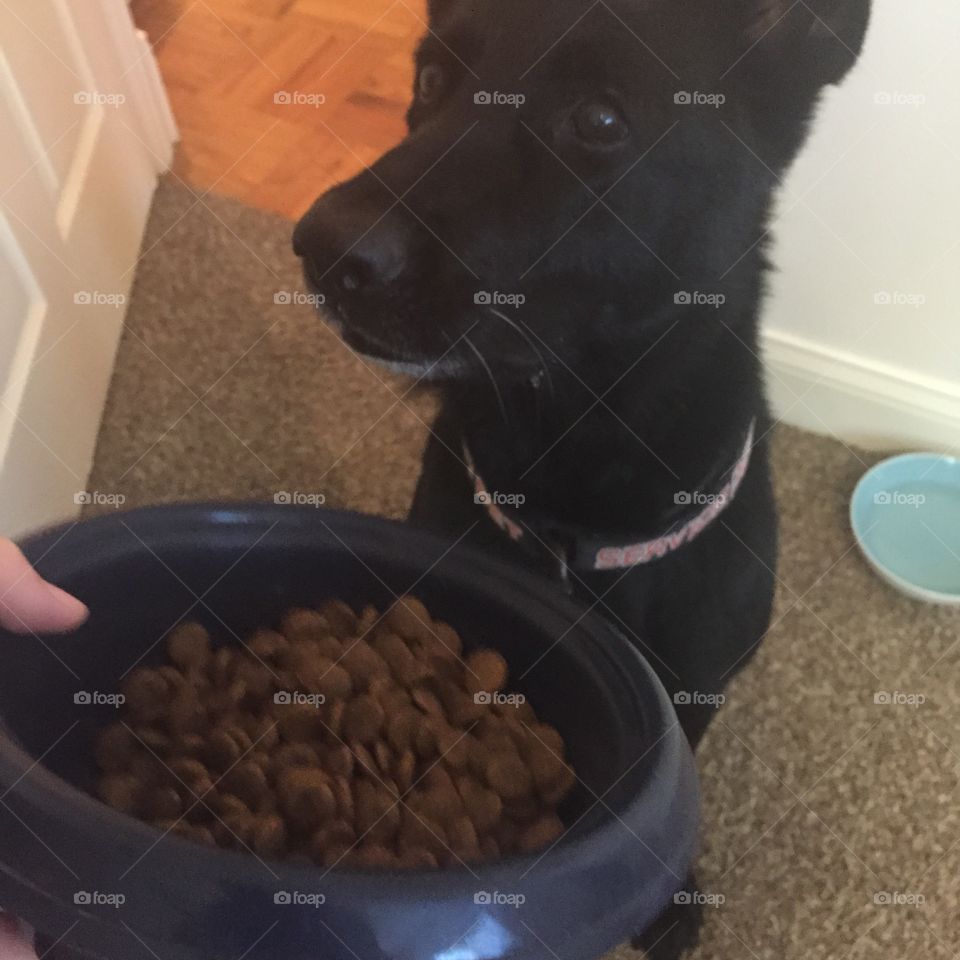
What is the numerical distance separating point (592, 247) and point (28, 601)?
1.65 feet

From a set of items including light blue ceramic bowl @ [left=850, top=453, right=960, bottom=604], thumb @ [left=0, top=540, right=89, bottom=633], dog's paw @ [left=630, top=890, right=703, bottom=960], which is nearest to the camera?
thumb @ [left=0, top=540, right=89, bottom=633]

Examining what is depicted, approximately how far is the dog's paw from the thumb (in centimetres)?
73

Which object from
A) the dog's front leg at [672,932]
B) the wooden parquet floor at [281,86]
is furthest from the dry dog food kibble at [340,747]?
the wooden parquet floor at [281,86]

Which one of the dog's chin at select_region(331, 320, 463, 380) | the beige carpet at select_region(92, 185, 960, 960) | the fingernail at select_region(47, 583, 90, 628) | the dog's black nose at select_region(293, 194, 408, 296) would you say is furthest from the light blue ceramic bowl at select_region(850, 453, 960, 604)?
the fingernail at select_region(47, 583, 90, 628)

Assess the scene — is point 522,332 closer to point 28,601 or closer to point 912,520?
point 28,601

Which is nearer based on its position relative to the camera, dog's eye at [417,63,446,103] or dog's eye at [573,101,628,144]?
dog's eye at [573,101,628,144]

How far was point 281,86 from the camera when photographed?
2055mm

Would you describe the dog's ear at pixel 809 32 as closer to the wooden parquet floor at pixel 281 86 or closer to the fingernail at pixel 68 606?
the fingernail at pixel 68 606

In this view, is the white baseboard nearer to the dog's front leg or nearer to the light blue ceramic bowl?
the light blue ceramic bowl

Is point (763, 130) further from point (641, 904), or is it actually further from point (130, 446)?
point (130, 446)

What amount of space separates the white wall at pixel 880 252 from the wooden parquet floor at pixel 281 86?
921 mm

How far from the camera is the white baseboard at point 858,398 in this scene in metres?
1.46

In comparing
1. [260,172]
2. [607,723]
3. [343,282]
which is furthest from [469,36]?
[260,172]

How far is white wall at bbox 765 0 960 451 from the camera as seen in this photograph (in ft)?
3.71
